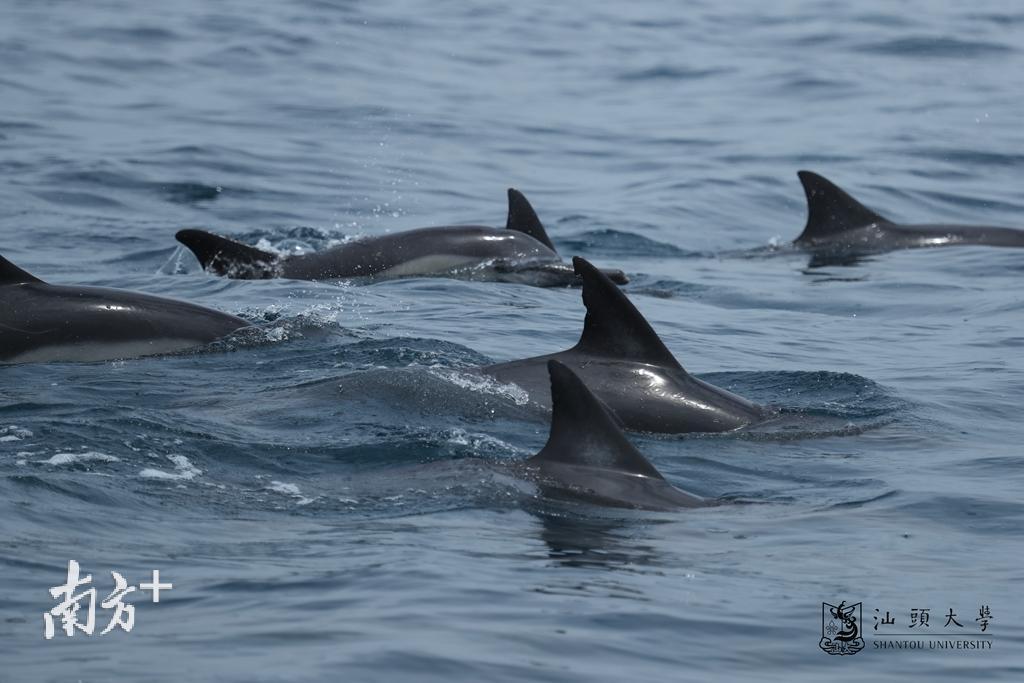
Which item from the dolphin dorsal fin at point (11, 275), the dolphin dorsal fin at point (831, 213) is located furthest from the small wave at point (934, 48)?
the dolphin dorsal fin at point (11, 275)

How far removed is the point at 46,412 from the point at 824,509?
4.35 m

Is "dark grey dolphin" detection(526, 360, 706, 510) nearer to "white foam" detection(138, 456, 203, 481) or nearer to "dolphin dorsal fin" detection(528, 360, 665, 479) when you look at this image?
"dolphin dorsal fin" detection(528, 360, 665, 479)

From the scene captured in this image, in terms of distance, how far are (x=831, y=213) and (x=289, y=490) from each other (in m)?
12.2

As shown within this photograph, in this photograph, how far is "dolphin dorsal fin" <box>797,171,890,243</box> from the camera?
1995cm

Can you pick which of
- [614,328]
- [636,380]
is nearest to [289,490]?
[614,328]

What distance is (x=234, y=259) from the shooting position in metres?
16.1

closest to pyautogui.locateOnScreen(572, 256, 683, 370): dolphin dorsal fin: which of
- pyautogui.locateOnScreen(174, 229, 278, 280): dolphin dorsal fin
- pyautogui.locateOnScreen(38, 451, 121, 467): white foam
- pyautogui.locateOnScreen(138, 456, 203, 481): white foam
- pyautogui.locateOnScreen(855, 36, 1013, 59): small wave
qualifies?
pyautogui.locateOnScreen(138, 456, 203, 481): white foam

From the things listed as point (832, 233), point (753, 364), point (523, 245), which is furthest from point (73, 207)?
point (753, 364)

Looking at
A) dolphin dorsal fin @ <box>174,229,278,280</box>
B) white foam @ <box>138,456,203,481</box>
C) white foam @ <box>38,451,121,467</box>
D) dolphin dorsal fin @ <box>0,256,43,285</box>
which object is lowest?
white foam @ <box>38,451,121,467</box>

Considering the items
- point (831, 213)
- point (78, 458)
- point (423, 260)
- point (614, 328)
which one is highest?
point (831, 213)

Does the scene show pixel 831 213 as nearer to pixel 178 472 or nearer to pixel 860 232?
pixel 860 232

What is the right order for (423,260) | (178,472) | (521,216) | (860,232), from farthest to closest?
(860,232) < (521,216) < (423,260) < (178,472)

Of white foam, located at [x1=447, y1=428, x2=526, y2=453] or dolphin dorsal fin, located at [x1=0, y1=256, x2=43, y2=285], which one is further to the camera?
dolphin dorsal fin, located at [x1=0, y1=256, x2=43, y2=285]

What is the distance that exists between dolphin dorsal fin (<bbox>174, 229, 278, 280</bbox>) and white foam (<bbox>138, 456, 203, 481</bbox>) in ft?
21.4
